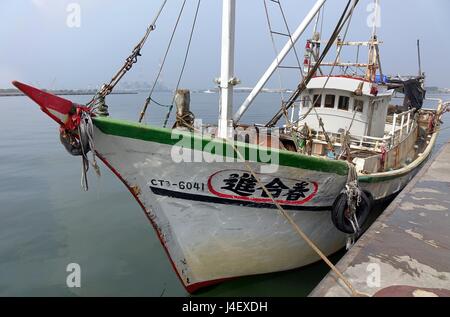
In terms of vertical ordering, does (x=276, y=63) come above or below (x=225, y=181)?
above

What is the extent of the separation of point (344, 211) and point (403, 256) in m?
1.41

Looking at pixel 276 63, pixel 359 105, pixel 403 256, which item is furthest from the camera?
pixel 359 105

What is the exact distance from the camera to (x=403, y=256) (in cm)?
425

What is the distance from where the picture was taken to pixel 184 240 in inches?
220

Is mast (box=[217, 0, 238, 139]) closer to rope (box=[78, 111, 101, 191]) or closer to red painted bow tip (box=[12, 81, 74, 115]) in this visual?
rope (box=[78, 111, 101, 191])

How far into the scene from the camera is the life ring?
5.53 m

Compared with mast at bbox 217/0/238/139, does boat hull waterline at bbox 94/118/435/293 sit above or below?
below

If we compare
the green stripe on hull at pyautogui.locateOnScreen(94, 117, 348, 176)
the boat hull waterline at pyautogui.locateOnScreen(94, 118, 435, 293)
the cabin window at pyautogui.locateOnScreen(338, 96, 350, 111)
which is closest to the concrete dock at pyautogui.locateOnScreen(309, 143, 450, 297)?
the boat hull waterline at pyautogui.locateOnScreen(94, 118, 435, 293)

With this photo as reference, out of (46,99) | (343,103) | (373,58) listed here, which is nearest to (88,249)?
(46,99)

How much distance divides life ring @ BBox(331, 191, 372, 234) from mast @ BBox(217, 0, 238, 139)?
7.53 ft

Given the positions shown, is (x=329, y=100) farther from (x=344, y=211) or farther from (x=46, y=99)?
(x=46, y=99)

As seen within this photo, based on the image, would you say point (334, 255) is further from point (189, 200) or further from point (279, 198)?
point (189, 200)
